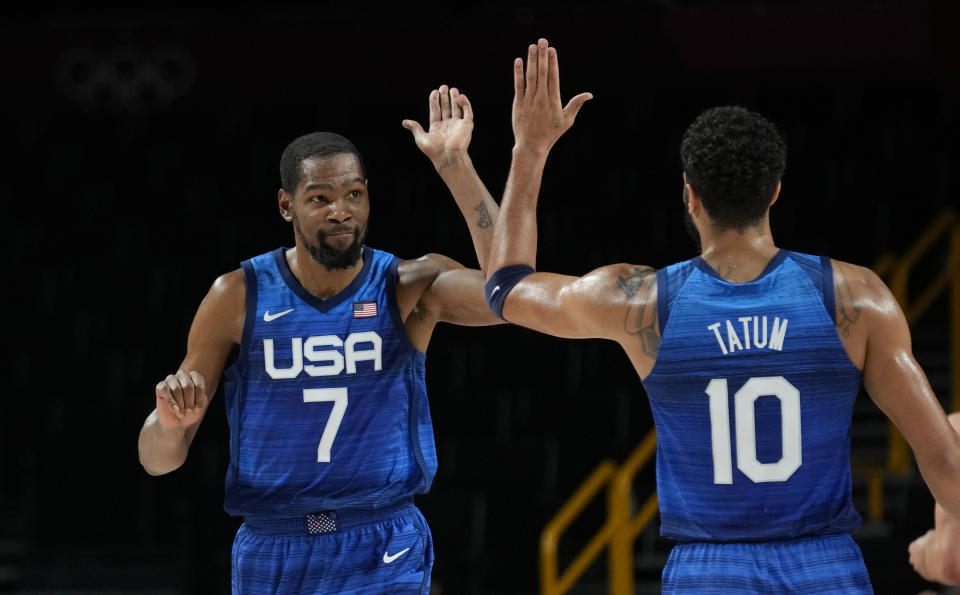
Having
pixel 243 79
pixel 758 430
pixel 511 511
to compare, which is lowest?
pixel 511 511

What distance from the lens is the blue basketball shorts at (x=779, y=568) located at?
3.09 metres

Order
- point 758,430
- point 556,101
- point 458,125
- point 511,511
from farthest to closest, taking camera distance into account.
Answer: point 511,511 → point 458,125 → point 556,101 → point 758,430

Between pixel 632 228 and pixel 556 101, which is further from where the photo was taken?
pixel 632 228

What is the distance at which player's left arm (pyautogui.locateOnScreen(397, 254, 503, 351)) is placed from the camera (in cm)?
435

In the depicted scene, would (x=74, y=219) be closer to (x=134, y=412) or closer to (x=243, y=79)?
(x=243, y=79)

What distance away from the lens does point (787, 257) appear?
3172 millimetres

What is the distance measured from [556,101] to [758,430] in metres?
1.19

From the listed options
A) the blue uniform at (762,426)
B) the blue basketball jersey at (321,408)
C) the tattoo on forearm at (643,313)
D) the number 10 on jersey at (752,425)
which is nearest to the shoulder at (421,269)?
the blue basketball jersey at (321,408)

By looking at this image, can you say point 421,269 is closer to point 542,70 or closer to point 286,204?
point 286,204

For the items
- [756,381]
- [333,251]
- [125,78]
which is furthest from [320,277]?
[125,78]

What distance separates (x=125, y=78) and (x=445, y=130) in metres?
9.63

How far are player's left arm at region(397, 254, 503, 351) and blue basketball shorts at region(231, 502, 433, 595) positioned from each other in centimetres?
63

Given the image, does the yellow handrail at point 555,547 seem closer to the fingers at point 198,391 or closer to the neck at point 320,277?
the neck at point 320,277

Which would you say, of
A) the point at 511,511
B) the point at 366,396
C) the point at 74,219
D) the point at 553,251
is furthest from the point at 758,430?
the point at 74,219
